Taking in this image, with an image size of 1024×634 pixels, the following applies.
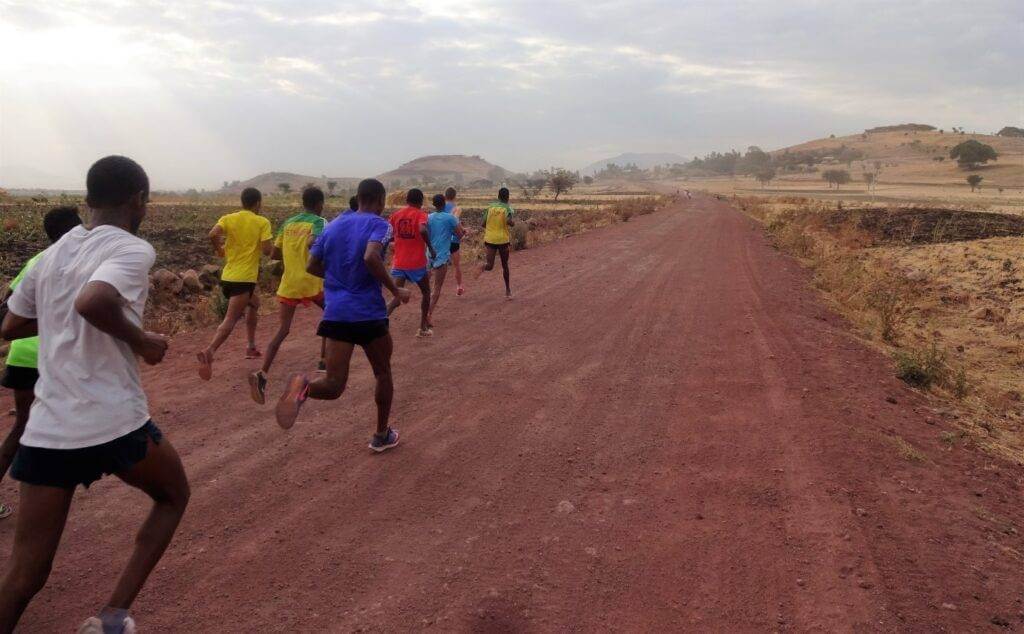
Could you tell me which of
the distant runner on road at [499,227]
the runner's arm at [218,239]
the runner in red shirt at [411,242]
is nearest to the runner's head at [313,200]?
the runner's arm at [218,239]

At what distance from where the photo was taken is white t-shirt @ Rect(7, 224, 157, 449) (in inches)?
93.6

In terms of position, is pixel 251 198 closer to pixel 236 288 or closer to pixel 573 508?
pixel 236 288

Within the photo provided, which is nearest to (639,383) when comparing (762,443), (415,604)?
(762,443)

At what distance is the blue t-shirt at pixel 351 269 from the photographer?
4535 mm

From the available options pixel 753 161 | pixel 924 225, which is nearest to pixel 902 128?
pixel 753 161

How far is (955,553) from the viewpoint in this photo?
3688 millimetres

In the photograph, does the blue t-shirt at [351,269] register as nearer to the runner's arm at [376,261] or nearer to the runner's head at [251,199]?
the runner's arm at [376,261]

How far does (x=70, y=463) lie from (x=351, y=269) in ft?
7.80

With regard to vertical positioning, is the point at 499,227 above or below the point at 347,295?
above

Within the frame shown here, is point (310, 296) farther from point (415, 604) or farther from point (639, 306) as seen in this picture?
point (639, 306)

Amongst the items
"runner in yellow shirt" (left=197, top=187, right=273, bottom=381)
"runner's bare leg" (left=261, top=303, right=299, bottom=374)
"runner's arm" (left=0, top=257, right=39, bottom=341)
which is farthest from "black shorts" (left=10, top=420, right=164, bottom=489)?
"runner in yellow shirt" (left=197, top=187, right=273, bottom=381)

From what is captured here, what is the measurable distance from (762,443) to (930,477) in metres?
1.13

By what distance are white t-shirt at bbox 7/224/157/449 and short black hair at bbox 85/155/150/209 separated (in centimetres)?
13

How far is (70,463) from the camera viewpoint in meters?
2.39
